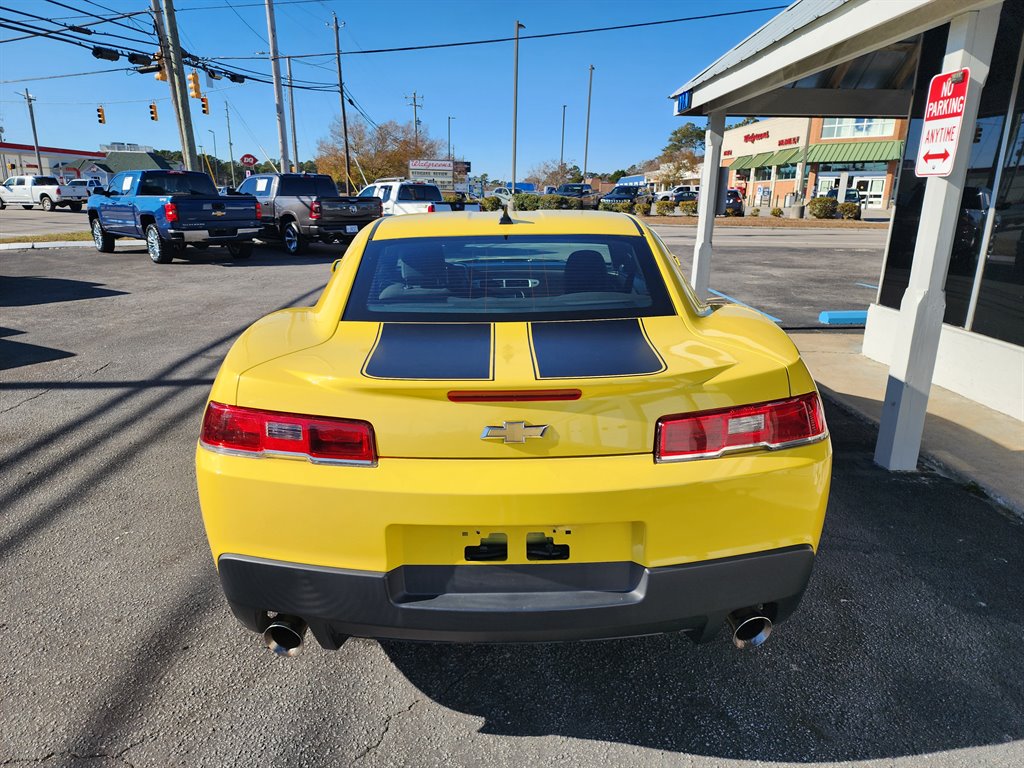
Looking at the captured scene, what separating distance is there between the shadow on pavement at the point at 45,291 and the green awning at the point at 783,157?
170 feet

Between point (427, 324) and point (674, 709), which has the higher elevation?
point (427, 324)

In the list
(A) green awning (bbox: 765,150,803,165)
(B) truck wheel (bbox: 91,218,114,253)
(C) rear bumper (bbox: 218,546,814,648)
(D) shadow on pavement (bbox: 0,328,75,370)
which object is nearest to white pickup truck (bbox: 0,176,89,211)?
(B) truck wheel (bbox: 91,218,114,253)

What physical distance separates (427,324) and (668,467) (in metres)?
1.07

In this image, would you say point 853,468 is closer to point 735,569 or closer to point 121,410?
point 735,569

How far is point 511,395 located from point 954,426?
4666 mm

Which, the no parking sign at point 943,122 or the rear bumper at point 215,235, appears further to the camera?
the rear bumper at point 215,235

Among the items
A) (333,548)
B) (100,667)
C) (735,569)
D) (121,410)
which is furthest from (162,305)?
(735,569)

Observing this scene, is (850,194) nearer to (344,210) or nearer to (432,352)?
(344,210)

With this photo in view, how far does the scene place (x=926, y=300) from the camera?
13.4 ft

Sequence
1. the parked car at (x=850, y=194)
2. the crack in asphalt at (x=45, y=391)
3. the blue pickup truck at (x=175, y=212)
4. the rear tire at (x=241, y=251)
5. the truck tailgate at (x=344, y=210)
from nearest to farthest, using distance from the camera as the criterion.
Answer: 1. the crack in asphalt at (x=45, y=391)
2. the blue pickup truck at (x=175, y=212)
3. the rear tire at (x=241, y=251)
4. the truck tailgate at (x=344, y=210)
5. the parked car at (x=850, y=194)

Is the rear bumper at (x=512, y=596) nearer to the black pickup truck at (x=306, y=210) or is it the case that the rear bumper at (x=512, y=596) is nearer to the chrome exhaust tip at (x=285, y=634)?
the chrome exhaust tip at (x=285, y=634)

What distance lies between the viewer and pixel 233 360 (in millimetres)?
2174

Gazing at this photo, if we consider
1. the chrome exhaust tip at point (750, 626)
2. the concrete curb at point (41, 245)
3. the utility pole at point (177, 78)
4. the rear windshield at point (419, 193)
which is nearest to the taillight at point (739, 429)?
the chrome exhaust tip at point (750, 626)

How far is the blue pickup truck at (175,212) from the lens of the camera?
14.1m
